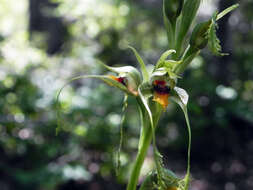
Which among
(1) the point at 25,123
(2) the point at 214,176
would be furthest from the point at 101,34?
(2) the point at 214,176

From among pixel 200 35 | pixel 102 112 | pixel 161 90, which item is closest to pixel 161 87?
pixel 161 90

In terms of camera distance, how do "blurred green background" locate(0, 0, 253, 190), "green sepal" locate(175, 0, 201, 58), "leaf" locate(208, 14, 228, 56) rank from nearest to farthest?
"leaf" locate(208, 14, 228, 56) < "green sepal" locate(175, 0, 201, 58) < "blurred green background" locate(0, 0, 253, 190)

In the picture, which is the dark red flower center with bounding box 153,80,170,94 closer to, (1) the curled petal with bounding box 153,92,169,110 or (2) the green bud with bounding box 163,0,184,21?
(1) the curled petal with bounding box 153,92,169,110

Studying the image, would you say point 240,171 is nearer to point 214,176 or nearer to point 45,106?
point 214,176

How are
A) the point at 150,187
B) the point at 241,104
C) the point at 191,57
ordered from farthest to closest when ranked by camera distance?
the point at 241,104 → the point at 150,187 → the point at 191,57

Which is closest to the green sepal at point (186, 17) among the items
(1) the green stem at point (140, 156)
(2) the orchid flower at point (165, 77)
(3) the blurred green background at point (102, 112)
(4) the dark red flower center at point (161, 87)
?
(2) the orchid flower at point (165, 77)

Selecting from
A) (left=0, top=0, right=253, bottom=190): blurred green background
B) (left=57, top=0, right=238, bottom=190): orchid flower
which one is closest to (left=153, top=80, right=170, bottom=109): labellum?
(left=57, top=0, right=238, bottom=190): orchid flower
